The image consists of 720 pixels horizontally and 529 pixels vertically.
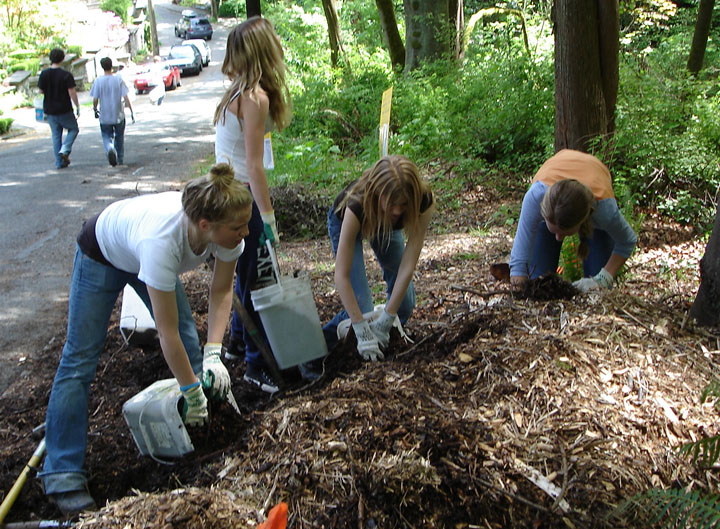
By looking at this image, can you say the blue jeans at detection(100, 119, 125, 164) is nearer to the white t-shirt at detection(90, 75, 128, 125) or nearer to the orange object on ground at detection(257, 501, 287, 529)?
the white t-shirt at detection(90, 75, 128, 125)

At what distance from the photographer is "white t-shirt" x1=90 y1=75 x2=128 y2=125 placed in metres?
10.3

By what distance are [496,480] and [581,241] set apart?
2.23 metres

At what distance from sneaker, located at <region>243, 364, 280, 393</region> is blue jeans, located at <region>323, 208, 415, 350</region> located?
408mm

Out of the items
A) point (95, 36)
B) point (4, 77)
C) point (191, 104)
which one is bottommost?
point (191, 104)

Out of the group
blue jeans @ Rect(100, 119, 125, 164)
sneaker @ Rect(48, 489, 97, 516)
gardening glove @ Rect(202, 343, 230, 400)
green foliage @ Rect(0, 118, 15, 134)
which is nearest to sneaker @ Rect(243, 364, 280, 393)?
gardening glove @ Rect(202, 343, 230, 400)

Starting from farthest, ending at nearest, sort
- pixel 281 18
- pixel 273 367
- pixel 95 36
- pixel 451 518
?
pixel 95 36 < pixel 281 18 < pixel 273 367 < pixel 451 518

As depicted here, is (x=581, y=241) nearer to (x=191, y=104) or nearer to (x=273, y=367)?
(x=273, y=367)

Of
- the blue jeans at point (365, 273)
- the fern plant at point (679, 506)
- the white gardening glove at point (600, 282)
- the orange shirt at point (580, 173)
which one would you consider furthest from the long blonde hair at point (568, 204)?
the fern plant at point (679, 506)

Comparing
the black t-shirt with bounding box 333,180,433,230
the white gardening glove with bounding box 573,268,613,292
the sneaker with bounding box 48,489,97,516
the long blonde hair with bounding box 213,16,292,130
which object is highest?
the long blonde hair with bounding box 213,16,292,130

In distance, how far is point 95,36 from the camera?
3116 cm

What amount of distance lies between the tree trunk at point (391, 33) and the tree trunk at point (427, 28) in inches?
41.4

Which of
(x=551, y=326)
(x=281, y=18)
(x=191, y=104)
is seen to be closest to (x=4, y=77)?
(x=191, y=104)

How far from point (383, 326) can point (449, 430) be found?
3.53 feet

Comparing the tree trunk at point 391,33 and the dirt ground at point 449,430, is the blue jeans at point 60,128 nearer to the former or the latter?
the tree trunk at point 391,33
